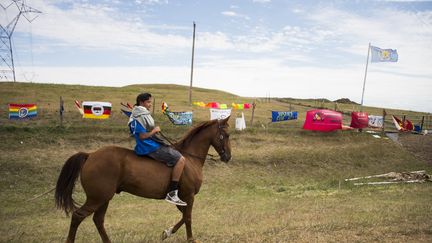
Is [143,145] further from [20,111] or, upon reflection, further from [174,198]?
[20,111]

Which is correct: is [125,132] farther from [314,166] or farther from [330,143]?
[330,143]

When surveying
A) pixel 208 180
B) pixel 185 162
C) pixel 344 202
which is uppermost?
pixel 185 162

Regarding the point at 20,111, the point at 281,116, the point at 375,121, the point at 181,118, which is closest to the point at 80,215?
the point at 20,111

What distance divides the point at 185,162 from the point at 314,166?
56.0ft

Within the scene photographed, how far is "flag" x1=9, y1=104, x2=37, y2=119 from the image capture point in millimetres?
22656

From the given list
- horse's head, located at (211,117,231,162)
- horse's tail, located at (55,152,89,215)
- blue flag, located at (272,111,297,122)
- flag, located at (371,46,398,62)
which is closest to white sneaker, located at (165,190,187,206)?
horse's head, located at (211,117,231,162)

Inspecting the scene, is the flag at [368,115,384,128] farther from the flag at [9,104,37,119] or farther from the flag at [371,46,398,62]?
the flag at [9,104,37,119]

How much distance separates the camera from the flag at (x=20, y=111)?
22.7m

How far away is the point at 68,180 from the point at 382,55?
40.5m

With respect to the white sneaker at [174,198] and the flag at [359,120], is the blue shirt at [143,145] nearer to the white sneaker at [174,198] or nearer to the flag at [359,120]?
the white sneaker at [174,198]

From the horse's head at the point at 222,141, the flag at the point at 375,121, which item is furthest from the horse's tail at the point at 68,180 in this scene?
the flag at the point at 375,121

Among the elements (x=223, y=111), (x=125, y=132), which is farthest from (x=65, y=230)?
(x=223, y=111)

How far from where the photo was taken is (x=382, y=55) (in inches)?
1577

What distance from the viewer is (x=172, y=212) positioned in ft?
43.3
